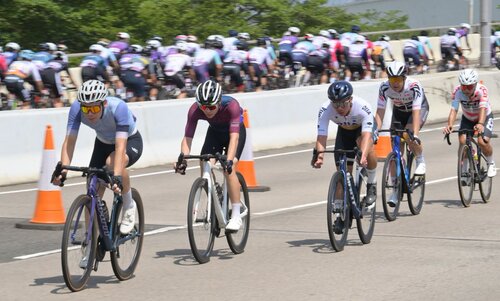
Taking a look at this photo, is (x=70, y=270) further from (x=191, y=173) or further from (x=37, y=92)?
(x=37, y=92)

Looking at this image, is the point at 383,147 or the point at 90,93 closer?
the point at 90,93

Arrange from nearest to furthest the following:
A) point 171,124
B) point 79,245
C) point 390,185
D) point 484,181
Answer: point 79,245 → point 390,185 → point 484,181 → point 171,124

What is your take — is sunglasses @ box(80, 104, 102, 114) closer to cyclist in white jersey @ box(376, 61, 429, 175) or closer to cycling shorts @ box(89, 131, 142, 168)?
cycling shorts @ box(89, 131, 142, 168)

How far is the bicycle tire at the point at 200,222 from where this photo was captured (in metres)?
9.92

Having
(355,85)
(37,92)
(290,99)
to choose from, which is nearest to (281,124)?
(290,99)

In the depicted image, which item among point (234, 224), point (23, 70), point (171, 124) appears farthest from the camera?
point (23, 70)

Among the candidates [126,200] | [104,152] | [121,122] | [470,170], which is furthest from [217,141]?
[470,170]

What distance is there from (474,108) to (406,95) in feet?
4.35

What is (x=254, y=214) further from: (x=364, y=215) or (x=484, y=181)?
(x=484, y=181)

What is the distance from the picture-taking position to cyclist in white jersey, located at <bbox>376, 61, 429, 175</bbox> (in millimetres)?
13172

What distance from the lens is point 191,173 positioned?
59.6 feet

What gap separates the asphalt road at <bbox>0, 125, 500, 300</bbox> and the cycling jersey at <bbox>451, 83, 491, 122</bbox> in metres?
1.11

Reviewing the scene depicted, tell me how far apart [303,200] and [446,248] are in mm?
4167

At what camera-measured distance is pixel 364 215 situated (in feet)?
37.3
